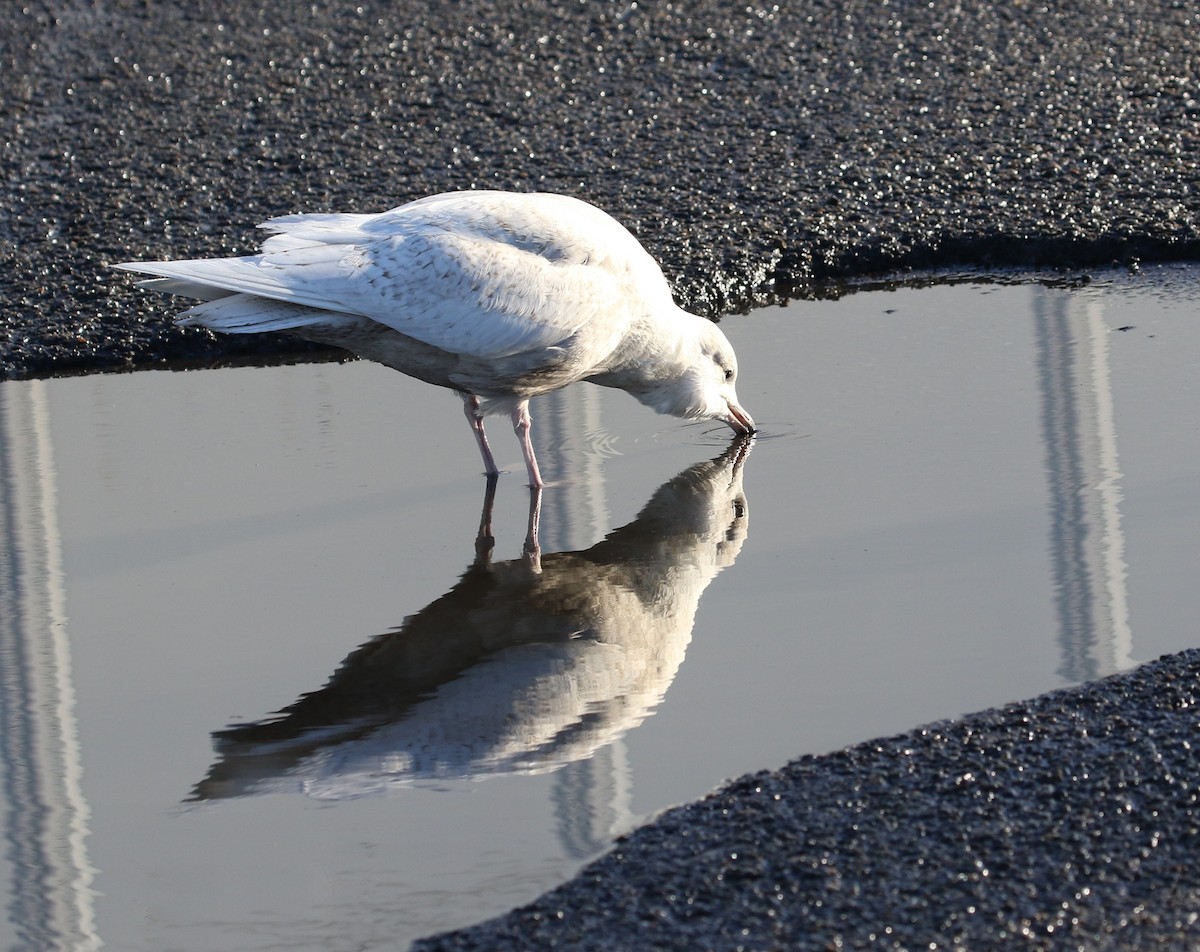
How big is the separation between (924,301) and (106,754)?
3959mm

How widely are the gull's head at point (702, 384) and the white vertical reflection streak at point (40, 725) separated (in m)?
2.02

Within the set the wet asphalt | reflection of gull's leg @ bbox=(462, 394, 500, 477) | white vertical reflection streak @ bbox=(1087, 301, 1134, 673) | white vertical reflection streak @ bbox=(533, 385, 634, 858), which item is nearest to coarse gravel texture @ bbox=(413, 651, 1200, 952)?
the wet asphalt

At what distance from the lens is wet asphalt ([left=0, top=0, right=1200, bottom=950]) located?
10.2 feet

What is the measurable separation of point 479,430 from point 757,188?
2.67 m

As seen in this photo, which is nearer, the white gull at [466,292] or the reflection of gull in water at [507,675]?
the reflection of gull in water at [507,675]

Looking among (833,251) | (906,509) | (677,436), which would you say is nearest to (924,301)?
(833,251)

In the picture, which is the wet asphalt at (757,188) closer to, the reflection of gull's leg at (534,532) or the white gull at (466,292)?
the white gull at (466,292)

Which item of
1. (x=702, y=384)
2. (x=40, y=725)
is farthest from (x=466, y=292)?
(x=40, y=725)

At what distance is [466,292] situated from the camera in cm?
521

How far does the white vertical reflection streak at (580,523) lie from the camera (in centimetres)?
341

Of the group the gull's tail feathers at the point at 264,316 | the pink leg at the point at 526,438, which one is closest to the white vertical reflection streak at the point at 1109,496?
the pink leg at the point at 526,438

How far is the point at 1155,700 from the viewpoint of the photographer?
3.69 meters

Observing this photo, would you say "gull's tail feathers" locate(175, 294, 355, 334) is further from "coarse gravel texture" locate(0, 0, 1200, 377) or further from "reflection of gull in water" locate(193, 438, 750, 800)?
"coarse gravel texture" locate(0, 0, 1200, 377)

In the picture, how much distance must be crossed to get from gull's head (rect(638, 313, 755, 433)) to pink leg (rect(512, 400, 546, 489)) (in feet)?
1.53
